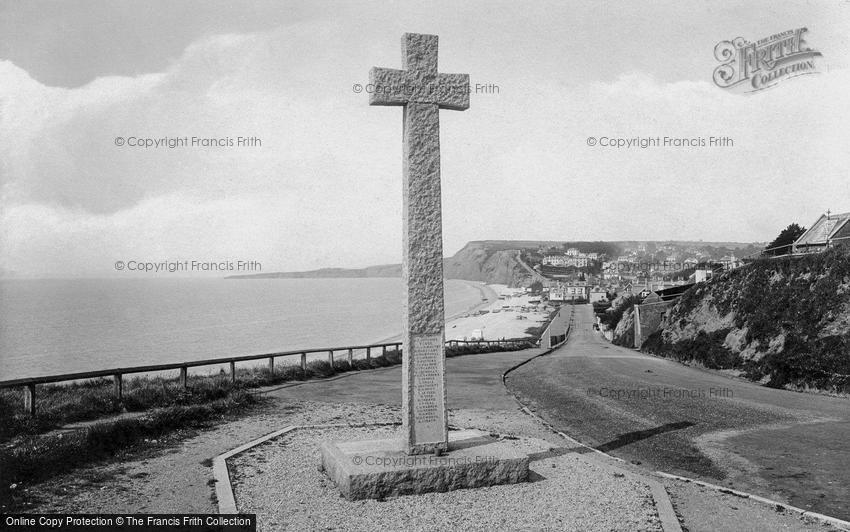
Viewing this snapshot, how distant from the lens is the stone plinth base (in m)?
7.05

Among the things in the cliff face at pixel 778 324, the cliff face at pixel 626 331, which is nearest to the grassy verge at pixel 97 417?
the cliff face at pixel 778 324

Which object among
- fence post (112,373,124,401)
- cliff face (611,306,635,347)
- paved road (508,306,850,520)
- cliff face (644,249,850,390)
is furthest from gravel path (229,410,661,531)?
cliff face (611,306,635,347)

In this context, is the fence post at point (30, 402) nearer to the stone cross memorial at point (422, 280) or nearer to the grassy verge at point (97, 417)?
the grassy verge at point (97, 417)

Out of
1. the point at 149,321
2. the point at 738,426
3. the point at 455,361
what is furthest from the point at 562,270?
the point at 738,426

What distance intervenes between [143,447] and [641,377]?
16380 millimetres

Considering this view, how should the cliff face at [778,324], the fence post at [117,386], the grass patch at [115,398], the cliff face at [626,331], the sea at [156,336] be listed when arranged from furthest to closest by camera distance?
the sea at [156,336] < the cliff face at [626,331] < the cliff face at [778,324] < the fence post at [117,386] < the grass patch at [115,398]

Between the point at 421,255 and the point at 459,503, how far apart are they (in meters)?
2.95

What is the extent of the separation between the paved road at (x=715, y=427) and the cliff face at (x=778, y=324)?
1317mm

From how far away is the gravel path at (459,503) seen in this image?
6309 mm

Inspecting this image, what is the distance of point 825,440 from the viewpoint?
11016 mm

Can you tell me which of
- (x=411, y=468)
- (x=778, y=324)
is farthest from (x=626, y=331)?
(x=411, y=468)

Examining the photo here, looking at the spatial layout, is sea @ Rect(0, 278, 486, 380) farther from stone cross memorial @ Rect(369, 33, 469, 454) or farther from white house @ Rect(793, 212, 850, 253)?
stone cross memorial @ Rect(369, 33, 469, 454)

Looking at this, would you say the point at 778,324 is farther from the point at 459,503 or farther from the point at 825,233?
the point at 459,503

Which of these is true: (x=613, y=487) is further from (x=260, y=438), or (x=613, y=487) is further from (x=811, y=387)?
(x=811, y=387)
